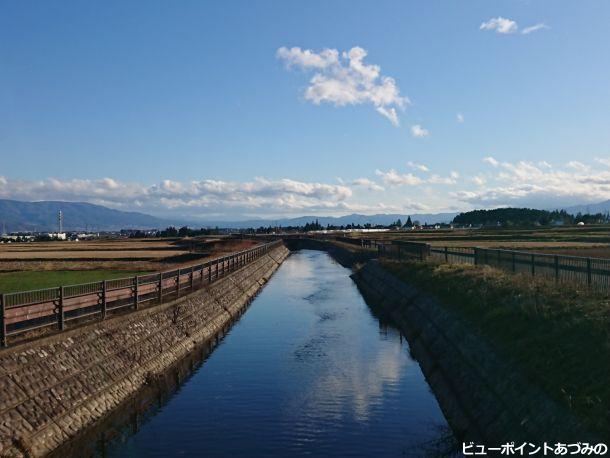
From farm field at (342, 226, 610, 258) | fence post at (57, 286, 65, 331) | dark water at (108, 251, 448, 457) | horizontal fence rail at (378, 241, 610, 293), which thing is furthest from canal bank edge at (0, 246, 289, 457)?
farm field at (342, 226, 610, 258)

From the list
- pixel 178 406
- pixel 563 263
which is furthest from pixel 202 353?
pixel 563 263

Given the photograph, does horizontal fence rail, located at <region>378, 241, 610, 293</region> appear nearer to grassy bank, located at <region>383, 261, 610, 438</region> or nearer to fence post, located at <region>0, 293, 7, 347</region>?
grassy bank, located at <region>383, 261, 610, 438</region>

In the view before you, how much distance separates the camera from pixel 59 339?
1723cm

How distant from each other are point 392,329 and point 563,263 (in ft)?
41.1

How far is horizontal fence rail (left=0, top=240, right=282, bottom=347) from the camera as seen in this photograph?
55.8ft

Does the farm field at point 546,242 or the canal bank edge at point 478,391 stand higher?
the farm field at point 546,242

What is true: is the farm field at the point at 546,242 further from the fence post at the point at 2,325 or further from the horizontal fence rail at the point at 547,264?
the fence post at the point at 2,325

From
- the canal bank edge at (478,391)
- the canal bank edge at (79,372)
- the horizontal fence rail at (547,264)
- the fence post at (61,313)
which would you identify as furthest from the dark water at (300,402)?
the horizontal fence rail at (547,264)

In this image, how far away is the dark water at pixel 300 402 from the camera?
1554 cm

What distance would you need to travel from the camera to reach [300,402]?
63.2ft

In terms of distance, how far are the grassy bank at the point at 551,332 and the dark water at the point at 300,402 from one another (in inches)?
135

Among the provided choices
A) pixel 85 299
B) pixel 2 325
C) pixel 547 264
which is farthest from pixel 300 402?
pixel 547 264

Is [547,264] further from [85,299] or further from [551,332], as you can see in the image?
[85,299]

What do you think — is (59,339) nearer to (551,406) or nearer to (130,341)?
(130,341)
